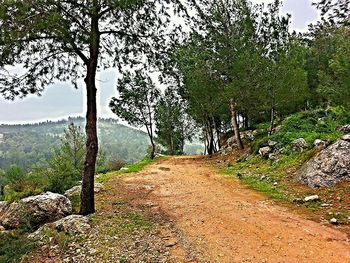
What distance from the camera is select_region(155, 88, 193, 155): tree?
128 ft

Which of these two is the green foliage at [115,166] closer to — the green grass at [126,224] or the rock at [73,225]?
the green grass at [126,224]

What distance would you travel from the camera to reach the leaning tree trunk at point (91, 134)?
10.1 meters

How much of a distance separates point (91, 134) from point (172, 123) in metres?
31.7

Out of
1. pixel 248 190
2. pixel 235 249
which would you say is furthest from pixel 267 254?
pixel 248 190

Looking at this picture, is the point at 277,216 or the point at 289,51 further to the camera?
the point at 289,51

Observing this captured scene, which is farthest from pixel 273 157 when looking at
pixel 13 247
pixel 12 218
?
pixel 13 247

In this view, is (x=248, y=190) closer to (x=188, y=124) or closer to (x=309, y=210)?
(x=309, y=210)

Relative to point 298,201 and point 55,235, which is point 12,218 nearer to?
point 55,235

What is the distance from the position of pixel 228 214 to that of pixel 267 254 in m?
2.88

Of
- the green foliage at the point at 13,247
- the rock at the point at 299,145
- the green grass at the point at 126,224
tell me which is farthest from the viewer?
the rock at the point at 299,145

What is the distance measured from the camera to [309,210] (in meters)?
9.42

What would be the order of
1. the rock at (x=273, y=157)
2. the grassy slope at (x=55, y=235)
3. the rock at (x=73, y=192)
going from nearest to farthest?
the grassy slope at (x=55, y=235) → the rock at (x=73, y=192) → the rock at (x=273, y=157)

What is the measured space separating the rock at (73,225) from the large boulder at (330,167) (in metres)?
7.58

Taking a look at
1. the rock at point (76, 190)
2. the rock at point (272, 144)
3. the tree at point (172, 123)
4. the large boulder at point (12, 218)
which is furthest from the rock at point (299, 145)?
the tree at point (172, 123)
